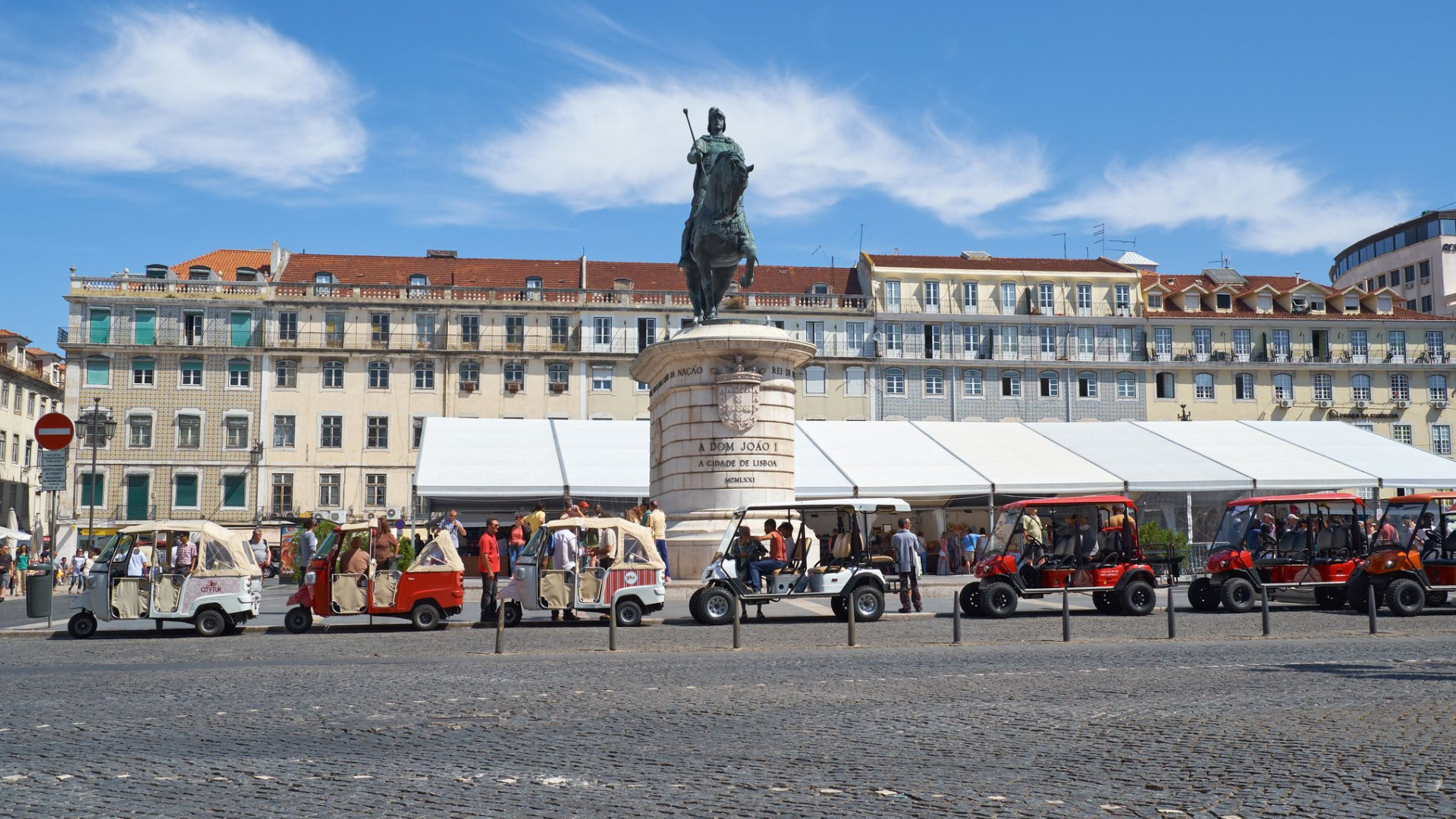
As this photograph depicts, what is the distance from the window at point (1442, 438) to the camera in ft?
234

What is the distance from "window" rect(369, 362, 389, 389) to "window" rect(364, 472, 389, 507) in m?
4.02

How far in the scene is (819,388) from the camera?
6669cm

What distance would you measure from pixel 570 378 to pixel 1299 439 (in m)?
35.6

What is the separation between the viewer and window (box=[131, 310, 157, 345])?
61.5m

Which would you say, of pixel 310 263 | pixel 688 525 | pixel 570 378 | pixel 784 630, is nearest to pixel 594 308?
pixel 570 378

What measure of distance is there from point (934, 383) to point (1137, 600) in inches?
1903

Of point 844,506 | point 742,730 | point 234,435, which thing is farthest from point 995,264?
point 742,730

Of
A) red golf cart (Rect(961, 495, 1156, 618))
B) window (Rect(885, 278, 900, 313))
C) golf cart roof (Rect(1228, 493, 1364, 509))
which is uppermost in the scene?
window (Rect(885, 278, 900, 313))

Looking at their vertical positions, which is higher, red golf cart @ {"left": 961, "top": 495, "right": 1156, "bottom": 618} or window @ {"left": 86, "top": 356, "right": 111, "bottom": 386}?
window @ {"left": 86, "top": 356, "right": 111, "bottom": 386}

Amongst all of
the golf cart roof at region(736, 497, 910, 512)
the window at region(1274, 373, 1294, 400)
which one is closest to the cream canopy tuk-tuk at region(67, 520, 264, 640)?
the golf cart roof at region(736, 497, 910, 512)

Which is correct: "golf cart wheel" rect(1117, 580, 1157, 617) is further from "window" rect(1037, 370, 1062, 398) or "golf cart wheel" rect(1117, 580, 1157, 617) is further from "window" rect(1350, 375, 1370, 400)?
"window" rect(1350, 375, 1370, 400)

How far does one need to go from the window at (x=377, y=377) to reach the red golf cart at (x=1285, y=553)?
47.4m

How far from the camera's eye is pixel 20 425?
232ft

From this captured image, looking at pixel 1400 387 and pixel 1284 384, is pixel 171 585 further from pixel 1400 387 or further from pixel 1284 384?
pixel 1400 387
